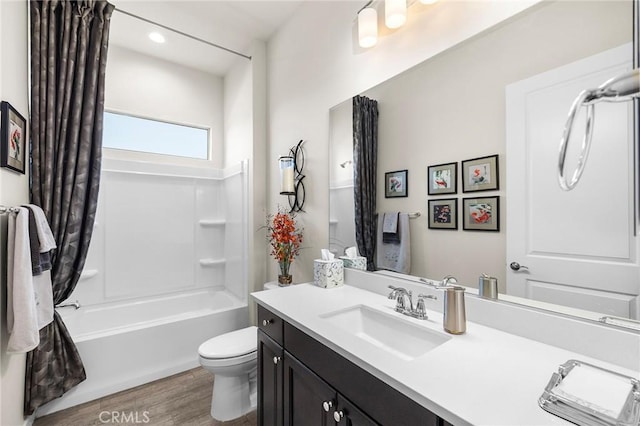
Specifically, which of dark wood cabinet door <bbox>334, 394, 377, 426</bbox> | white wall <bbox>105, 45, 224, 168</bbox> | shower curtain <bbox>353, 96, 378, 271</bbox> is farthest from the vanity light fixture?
dark wood cabinet door <bbox>334, 394, 377, 426</bbox>

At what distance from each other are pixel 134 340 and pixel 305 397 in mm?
1803

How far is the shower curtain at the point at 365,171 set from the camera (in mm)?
1674

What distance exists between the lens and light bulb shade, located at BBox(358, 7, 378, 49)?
156 centimetres

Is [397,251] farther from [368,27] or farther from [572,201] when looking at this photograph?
[368,27]

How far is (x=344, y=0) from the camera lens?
1.86 m

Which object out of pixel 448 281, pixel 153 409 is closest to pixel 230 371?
pixel 153 409

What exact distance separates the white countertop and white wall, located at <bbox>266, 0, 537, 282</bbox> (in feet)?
3.88

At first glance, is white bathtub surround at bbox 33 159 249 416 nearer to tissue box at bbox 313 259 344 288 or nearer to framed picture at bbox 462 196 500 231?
tissue box at bbox 313 259 344 288

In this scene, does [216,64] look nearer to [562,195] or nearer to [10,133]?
[10,133]

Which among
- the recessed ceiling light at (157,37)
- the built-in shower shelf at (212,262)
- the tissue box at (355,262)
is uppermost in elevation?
the recessed ceiling light at (157,37)

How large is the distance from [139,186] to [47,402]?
6.36 ft

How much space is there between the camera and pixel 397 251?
1524 mm

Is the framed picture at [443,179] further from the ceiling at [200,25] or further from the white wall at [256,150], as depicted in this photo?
the ceiling at [200,25]

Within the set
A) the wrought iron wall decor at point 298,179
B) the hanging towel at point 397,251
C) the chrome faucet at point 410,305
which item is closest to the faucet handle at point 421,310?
the chrome faucet at point 410,305
